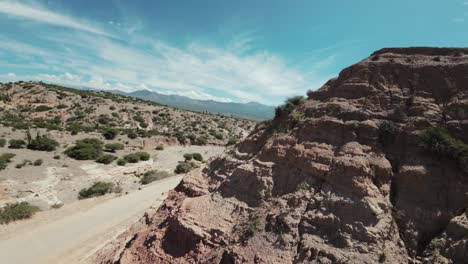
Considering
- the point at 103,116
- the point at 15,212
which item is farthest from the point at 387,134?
the point at 103,116

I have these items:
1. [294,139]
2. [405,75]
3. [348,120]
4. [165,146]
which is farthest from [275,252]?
[165,146]

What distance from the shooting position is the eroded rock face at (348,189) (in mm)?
7012

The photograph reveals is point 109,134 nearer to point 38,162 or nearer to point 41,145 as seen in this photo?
point 41,145

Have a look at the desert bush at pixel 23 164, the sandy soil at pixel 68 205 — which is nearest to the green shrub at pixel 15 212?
the sandy soil at pixel 68 205

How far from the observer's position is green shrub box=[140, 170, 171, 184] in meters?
24.9

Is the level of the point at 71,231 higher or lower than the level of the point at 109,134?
lower

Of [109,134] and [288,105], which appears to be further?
[109,134]

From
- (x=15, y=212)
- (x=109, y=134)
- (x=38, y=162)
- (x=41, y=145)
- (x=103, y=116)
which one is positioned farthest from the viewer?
(x=103, y=116)

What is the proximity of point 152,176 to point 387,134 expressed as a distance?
2121 cm

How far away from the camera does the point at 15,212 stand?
1597 centimetres

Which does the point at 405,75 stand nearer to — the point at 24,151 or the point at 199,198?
the point at 199,198

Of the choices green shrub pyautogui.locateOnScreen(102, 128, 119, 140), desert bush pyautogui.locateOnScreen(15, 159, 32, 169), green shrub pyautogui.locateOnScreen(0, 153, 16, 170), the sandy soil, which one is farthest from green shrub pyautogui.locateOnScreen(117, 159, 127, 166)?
green shrub pyautogui.locateOnScreen(102, 128, 119, 140)

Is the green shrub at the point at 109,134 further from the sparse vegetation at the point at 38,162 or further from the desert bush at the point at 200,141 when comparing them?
the sparse vegetation at the point at 38,162

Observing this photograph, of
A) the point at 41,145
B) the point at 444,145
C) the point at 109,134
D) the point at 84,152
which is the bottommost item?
the point at 84,152
